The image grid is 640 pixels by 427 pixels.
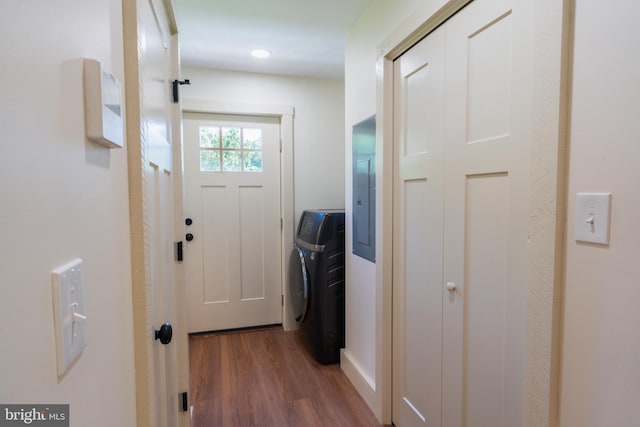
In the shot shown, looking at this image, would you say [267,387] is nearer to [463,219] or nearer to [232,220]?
[232,220]

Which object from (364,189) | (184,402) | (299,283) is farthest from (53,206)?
(299,283)

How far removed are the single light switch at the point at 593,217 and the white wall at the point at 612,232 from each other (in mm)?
12

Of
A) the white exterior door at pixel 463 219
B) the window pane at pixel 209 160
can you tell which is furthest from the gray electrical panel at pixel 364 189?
the window pane at pixel 209 160

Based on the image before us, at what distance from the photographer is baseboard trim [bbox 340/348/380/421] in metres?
1.88

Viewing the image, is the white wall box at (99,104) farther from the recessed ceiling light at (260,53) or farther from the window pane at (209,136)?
the window pane at (209,136)

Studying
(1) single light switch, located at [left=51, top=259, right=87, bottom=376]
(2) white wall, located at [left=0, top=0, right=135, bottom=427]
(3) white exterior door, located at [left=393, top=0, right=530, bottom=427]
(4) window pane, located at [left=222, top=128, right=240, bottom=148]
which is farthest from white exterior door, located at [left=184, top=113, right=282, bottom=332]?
(1) single light switch, located at [left=51, top=259, right=87, bottom=376]

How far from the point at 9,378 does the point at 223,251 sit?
2.72 m

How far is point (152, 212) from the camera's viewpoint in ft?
3.05

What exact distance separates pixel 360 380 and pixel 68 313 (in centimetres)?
197

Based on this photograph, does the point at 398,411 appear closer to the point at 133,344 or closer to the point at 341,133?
the point at 133,344

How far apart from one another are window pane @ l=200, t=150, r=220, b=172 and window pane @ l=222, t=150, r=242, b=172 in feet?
0.17

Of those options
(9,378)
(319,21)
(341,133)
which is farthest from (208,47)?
(9,378)

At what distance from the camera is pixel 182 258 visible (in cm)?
154

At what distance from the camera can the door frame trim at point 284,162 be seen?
285cm
